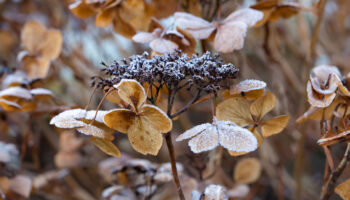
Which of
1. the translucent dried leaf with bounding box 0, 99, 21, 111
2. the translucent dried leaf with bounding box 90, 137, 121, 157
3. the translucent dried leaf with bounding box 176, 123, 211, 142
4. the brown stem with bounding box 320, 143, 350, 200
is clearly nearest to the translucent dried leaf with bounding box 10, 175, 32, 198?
the translucent dried leaf with bounding box 0, 99, 21, 111

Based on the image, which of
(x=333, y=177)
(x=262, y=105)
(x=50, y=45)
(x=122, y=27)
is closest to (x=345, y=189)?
(x=333, y=177)

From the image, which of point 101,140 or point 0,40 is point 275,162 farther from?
point 0,40

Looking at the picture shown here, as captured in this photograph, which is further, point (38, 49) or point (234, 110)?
point (38, 49)

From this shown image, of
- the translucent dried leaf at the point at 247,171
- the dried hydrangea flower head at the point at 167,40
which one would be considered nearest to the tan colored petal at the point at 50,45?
the dried hydrangea flower head at the point at 167,40

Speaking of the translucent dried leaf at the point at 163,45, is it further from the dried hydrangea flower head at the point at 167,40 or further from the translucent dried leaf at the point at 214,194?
the translucent dried leaf at the point at 214,194

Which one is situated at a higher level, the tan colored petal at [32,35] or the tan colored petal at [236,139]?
the tan colored petal at [32,35]

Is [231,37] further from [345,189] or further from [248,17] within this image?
[345,189]

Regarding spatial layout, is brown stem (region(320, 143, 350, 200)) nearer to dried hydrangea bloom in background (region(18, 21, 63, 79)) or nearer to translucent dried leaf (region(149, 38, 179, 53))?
translucent dried leaf (region(149, 38, 179, 53))
